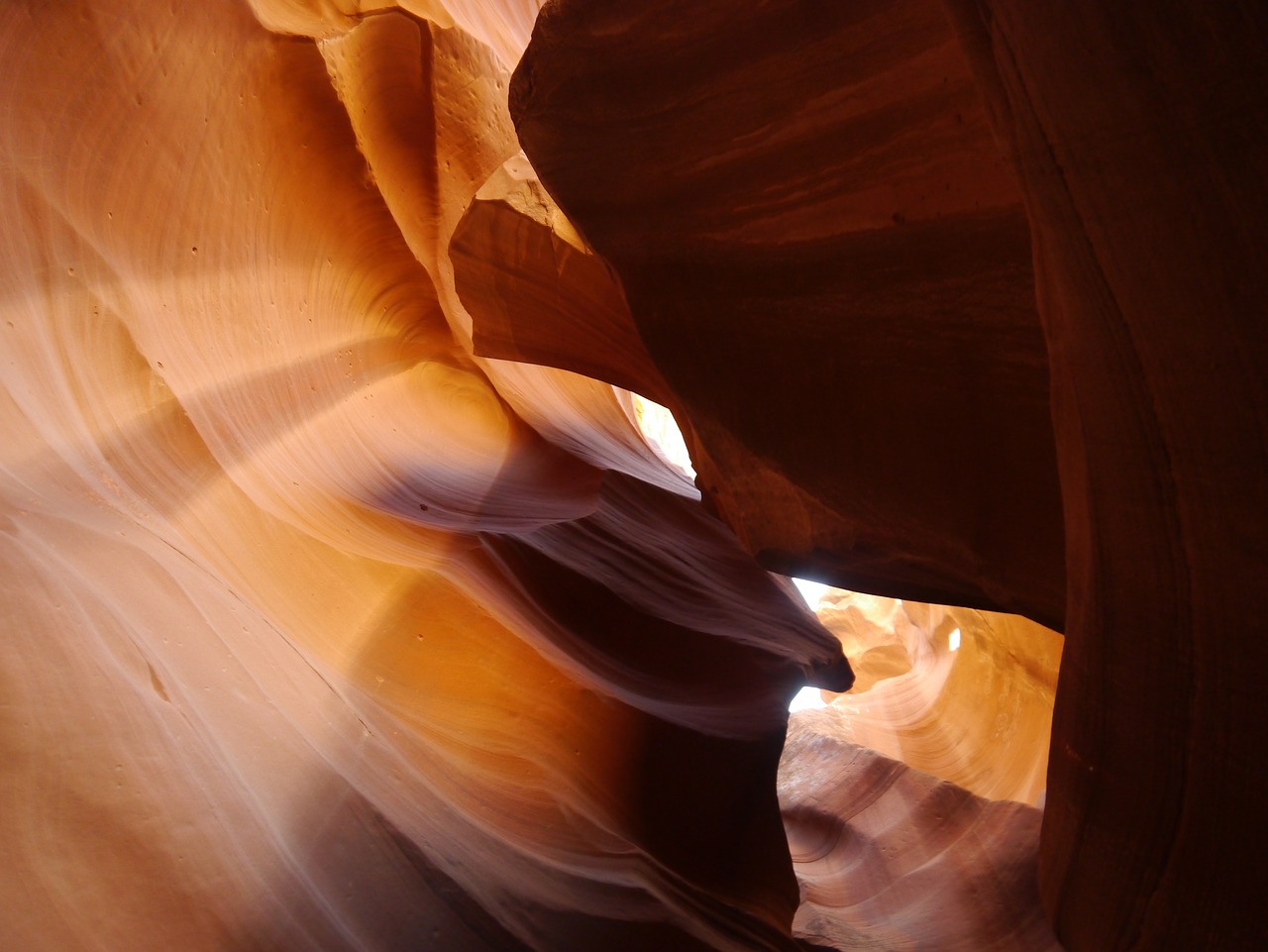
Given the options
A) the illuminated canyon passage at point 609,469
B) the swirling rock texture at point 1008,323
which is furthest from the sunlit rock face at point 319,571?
the swirling rock texture at point 1008,323

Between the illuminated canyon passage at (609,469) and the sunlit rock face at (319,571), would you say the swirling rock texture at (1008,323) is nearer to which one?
the illuminated canyon passage at (609,469)

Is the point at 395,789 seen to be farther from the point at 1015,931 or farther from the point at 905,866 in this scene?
the point at 905,866

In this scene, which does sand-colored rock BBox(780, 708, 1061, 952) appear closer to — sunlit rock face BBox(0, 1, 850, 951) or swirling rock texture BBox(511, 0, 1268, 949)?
sunlit rock face BBox(0, 1, 850, 951)

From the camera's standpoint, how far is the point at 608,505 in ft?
14.7

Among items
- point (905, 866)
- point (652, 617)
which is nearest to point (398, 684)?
point (652, 617)

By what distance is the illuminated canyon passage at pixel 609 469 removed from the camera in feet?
3.98

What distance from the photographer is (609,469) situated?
5.08 meters

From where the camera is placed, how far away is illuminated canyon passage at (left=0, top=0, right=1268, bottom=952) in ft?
3.98

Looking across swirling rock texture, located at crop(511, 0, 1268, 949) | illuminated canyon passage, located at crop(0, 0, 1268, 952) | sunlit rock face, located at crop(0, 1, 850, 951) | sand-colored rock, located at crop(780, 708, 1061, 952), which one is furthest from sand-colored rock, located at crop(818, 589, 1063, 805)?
swirling rock texture, located at crop(511, 0, 1268, 949)

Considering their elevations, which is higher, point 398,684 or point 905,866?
point 398,684

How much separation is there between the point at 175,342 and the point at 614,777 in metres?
2.27

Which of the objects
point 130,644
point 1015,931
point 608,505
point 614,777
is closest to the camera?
point 130,644

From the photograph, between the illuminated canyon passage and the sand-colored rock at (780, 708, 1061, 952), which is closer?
the illuminated canyon passage

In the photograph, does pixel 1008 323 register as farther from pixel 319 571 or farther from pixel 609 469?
pixel 609 469
